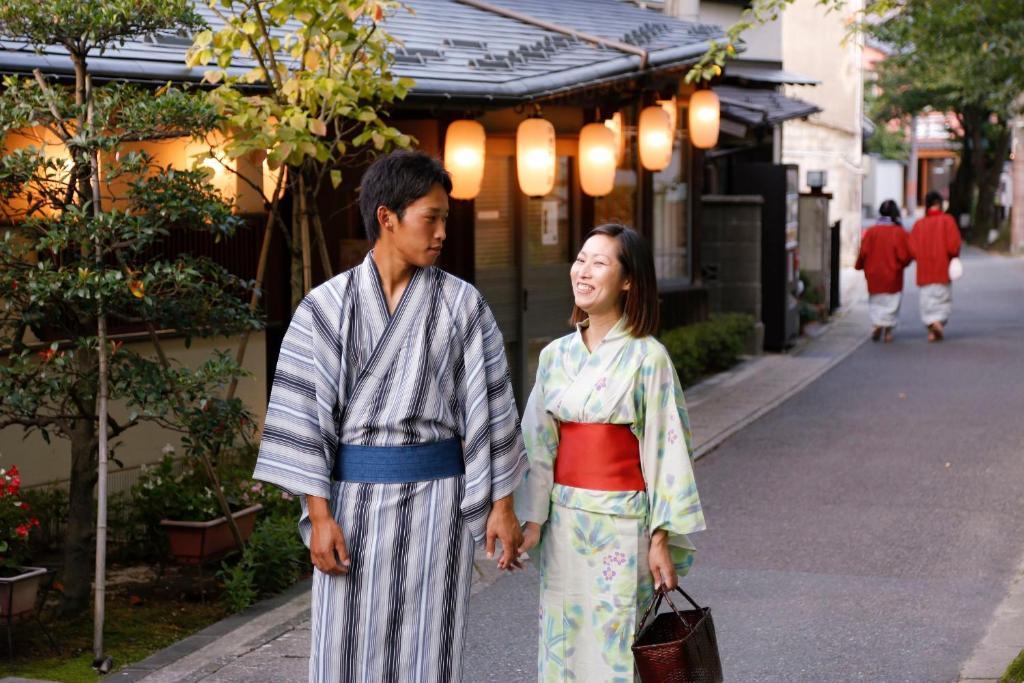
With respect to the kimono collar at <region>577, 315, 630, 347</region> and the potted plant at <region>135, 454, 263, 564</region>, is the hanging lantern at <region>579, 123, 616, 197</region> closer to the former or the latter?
the potted plant at <region>135, 454, 263, 564</region>

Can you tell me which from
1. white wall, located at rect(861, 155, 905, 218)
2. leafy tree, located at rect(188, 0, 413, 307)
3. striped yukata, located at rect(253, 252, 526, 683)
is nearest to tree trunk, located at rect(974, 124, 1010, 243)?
white wall, located at rect(861, 155, 905, 218)

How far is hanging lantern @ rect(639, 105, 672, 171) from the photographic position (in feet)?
45.1

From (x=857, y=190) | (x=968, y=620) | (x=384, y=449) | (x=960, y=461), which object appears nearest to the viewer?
(x=384, y=449)

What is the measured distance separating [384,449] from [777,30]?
71.8ft

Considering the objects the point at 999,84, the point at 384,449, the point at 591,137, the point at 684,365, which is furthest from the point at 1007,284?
the point at 384,449

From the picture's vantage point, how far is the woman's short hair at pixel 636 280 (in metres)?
4.57

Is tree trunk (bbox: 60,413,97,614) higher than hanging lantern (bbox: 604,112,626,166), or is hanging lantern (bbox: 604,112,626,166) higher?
hanging lantern (bbox: 604,112,626,166)

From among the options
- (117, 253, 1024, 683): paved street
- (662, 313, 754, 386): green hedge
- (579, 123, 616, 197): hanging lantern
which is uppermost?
(579, 123, 616, 197): hanging lantern

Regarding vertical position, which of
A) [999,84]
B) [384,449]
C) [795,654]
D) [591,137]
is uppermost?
[999,84]

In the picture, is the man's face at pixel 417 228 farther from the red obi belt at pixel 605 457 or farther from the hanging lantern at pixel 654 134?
the hanging lantern at pixel 654 134

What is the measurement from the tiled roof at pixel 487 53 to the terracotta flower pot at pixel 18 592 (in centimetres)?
261

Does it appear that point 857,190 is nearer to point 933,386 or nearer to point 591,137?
point 933,386

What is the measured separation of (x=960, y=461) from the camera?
11.3 metres

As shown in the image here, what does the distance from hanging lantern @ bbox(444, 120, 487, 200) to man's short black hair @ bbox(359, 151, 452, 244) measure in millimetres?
6581
